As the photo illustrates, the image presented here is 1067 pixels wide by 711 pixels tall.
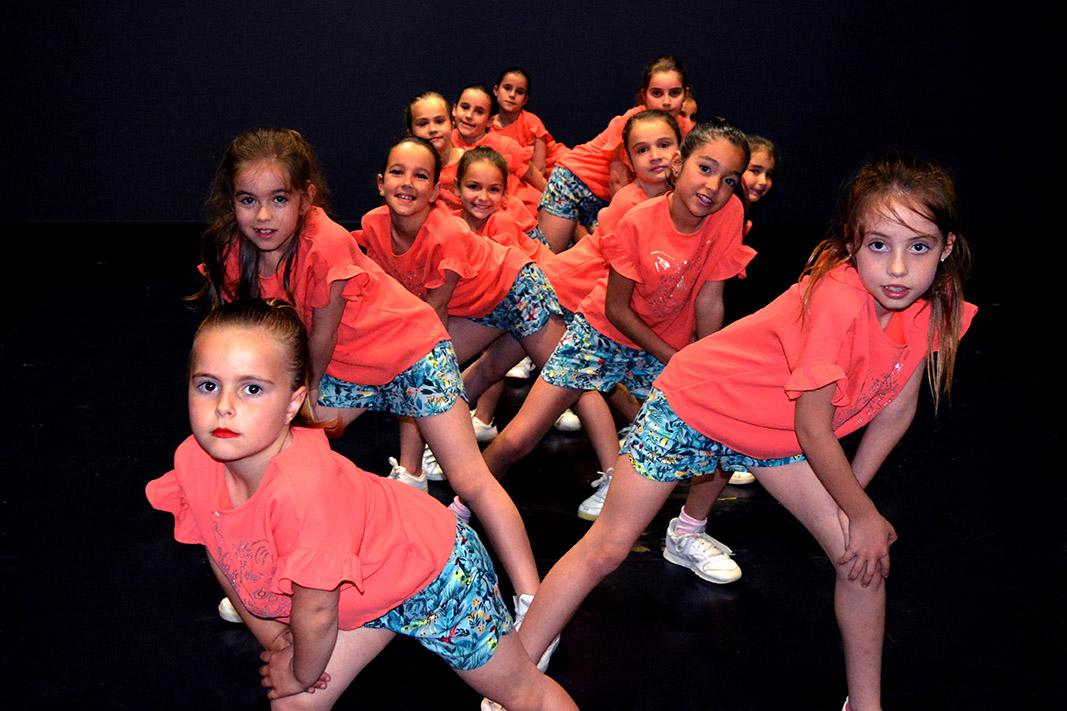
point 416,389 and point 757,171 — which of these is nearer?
point 416,389

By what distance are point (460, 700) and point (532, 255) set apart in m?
1.68

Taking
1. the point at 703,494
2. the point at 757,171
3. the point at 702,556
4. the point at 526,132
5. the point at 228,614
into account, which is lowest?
the point at 228,614

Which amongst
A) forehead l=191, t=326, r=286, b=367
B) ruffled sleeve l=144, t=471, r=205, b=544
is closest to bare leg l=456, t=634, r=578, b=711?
ruffled sleeve l=144, t=471, r=205, b=544

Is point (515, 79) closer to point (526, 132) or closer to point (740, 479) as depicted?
point (526, 132)

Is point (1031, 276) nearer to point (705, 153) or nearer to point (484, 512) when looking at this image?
point (705, 153)

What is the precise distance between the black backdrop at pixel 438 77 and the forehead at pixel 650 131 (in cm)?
358

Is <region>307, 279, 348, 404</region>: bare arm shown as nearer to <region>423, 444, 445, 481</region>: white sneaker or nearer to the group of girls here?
the group of girls

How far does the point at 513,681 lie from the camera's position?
1.78 meters

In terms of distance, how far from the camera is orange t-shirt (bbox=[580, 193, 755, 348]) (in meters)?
2.61

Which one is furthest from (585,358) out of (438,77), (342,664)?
(438,77)

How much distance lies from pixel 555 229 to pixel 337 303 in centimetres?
209

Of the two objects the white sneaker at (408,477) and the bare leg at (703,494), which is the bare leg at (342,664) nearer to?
the bare leg at (703,494)

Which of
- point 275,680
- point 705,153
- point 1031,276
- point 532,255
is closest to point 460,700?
point 275,680

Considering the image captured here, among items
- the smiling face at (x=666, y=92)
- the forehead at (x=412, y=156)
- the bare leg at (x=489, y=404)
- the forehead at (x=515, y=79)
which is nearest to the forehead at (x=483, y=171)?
the forehead at (x=412, y=156)
